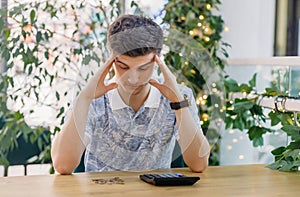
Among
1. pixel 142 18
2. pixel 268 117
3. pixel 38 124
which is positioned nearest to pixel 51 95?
pixel 38 124

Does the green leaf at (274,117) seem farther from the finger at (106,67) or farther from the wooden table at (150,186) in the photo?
the finger at (106,67)

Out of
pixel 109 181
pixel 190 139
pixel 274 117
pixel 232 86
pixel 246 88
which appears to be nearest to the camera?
pixel 109 181

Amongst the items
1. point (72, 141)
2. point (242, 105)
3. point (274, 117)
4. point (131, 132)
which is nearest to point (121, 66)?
point (131, 132)

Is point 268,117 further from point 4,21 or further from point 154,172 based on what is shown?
point 4,21

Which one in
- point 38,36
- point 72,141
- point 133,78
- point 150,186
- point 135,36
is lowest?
point 150,186

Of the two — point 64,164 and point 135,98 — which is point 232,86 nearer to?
point 135,98

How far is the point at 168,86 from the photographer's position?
72.8 inches

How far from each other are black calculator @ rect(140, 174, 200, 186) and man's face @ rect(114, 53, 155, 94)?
27 cm

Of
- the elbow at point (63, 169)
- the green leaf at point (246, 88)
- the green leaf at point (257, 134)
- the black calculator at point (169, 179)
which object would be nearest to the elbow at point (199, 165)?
the black calculator at point (169, 179)

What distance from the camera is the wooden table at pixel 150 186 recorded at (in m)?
1.58

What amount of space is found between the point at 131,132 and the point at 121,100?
107 millimetres

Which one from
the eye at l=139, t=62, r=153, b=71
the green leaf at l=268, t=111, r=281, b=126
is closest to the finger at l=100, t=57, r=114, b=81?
the eye at l=139, t=62, r=153, b=71

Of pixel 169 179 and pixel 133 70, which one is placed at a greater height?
pixel 133 70

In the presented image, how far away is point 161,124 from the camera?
191 cm
